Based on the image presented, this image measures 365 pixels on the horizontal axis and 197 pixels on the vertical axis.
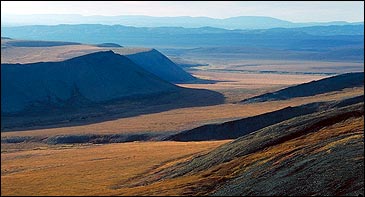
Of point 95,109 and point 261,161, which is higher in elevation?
point 261,161

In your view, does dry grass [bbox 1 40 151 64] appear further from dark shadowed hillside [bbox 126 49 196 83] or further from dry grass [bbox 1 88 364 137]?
dry grass [bbox 1 88 364 137]

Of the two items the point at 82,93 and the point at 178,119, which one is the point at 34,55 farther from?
the point at 178,119

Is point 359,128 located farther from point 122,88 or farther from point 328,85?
point 122,88

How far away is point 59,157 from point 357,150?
35960 mm

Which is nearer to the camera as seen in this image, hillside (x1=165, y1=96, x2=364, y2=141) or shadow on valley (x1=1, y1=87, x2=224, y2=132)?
hillside (x1=165, y1=96, x2=364, y2=141)

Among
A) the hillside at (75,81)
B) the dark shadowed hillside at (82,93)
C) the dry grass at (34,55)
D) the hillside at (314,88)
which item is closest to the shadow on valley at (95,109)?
the dark shadowed hillside at (82,93)

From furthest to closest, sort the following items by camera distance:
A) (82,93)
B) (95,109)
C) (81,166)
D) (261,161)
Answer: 1. (82,93)
2. (95,109)
3. (81,166)
4. (261,161)

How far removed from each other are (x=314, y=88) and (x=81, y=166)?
73.4 meters

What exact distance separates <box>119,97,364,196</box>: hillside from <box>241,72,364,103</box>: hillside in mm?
64128

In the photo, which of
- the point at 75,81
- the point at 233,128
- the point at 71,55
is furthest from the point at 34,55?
the point at 233,128

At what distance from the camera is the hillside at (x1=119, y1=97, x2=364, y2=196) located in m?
29.8

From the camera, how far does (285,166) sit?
3384 centimetres

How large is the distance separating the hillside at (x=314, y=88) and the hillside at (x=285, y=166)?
64.1 meters

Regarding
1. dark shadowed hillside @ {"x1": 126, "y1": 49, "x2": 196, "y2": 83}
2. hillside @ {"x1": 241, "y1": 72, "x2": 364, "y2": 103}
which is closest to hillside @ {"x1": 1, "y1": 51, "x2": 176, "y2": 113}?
hillside @ {"x1": 241, "y1": 72, "x2": 364, "y2": 103}
